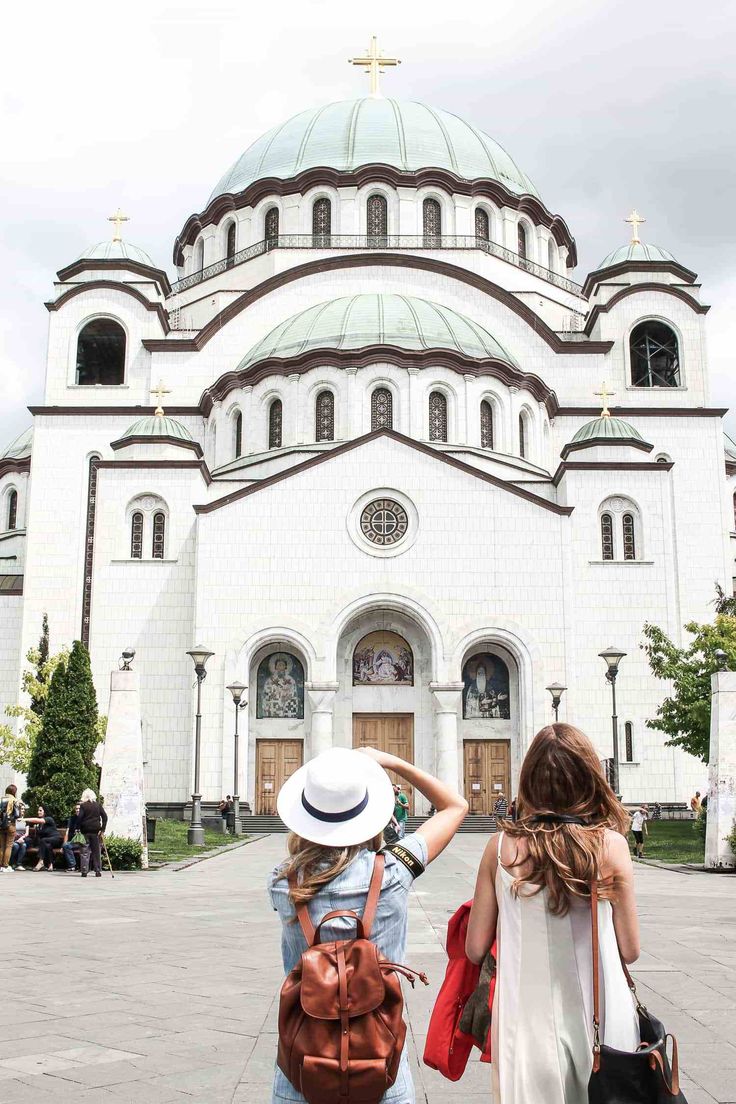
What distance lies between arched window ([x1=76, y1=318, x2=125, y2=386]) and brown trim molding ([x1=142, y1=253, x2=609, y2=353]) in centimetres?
270

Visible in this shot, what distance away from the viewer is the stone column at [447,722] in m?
29.8

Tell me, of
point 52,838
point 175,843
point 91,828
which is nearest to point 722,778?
point 91,828

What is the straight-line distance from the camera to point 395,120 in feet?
143

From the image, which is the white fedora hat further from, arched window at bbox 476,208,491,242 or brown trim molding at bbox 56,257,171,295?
arched window at bbox 476,208,491,242

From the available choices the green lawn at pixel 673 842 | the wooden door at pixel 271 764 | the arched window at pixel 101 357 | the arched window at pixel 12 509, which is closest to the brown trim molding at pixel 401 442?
the wooden door at pixel 271 764

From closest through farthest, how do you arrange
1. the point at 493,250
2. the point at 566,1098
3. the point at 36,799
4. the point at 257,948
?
the point at 566,1098 < the point at 257,948 < the point at 36,799 < the point at 493,250

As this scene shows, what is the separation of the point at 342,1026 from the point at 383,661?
28644 mm

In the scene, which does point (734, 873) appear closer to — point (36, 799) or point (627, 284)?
point (36, 799)

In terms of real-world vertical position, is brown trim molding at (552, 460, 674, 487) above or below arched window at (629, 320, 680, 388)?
below

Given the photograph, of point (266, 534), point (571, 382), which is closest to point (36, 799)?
point (266, 534)

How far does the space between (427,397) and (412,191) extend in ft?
34.7

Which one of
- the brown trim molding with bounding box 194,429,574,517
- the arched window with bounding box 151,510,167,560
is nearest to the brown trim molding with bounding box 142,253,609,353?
the arched window with bounding box 151,510,167,560

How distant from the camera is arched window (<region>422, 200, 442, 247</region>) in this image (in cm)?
4091

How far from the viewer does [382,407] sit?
34.5 metres
